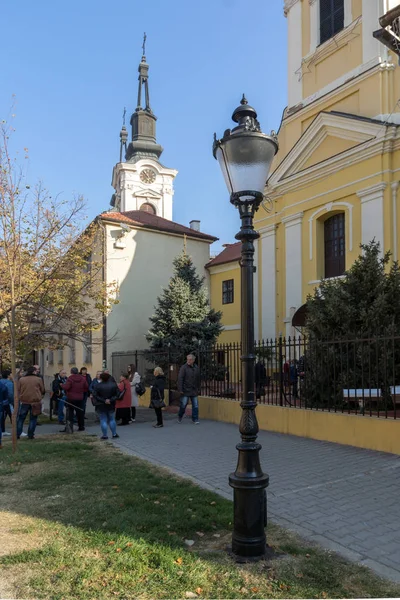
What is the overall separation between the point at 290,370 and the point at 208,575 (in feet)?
25.1

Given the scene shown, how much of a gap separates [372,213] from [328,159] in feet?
9.82

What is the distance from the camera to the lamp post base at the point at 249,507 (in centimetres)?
430

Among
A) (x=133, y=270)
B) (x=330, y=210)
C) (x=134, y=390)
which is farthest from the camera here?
(x=133, y=270)

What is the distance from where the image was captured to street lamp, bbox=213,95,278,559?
435 centimetres

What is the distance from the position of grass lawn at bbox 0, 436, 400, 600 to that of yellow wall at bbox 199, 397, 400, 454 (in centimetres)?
356

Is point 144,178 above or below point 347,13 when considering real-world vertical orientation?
above

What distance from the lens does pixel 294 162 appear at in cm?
2127

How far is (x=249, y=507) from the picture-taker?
14.3 ft

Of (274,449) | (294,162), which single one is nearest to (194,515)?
(274,449)

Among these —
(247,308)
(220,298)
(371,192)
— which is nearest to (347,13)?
(371,192)

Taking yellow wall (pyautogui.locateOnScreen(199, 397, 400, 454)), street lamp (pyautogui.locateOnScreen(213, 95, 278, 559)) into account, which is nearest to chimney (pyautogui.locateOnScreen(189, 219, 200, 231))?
yellow wall (pyautogui.locateOnScreen(199, 397, 400, 454))

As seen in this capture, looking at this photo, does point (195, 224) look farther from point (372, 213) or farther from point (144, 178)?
point (372, 213)

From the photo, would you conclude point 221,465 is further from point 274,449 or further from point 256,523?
point 256,523

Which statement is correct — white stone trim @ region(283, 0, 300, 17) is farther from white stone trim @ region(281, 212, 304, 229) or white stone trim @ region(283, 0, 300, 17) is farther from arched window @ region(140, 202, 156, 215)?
arched window @ region(140, 202, 156, 215)
